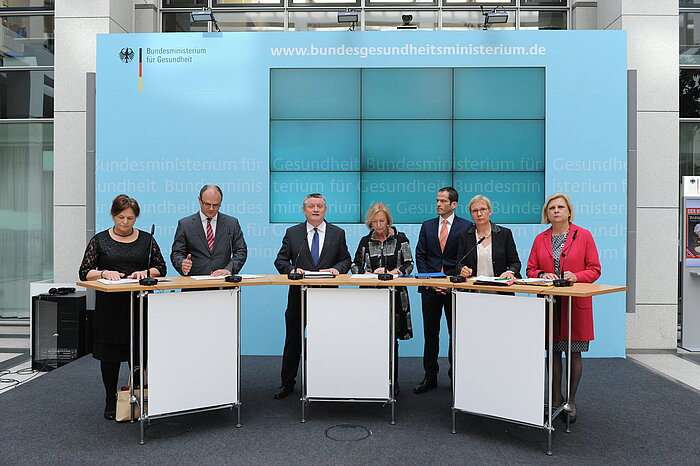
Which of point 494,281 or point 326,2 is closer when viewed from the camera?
point 494,281

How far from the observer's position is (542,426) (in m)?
3.03

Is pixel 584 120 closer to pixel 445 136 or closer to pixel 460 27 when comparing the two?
pixel 445 136

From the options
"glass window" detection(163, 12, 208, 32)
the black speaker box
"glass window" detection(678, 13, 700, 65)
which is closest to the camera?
the black speaker box

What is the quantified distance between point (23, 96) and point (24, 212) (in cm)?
156

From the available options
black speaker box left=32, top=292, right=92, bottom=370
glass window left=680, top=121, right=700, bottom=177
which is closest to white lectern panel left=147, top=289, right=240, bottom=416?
black speaker box left=32, top=292, right=92, bottom=370

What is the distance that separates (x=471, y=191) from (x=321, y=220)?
218 cm

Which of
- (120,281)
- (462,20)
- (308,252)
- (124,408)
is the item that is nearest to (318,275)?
(308,252)

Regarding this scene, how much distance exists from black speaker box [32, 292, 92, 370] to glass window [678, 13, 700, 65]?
7.72 m

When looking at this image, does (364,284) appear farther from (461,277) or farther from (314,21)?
(314,21)

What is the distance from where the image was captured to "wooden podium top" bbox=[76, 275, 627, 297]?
2959mm

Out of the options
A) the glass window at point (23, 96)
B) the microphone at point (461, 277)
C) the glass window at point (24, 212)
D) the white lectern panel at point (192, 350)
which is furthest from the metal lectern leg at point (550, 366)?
the glass window at point (23, 96)

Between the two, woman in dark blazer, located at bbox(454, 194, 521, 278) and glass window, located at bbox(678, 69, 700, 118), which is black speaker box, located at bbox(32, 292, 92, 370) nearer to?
woman in dark blazer, located at bbox(454, 194, 521, 278)

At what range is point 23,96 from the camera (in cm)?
662

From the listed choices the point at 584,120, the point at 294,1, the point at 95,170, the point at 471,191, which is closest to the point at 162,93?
the point at 95,170
